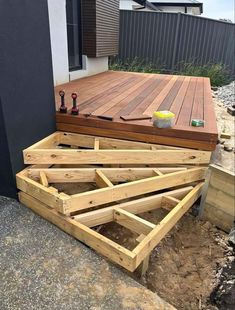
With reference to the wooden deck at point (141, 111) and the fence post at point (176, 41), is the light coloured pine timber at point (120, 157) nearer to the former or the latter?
the wooden deck at point (141, 111)

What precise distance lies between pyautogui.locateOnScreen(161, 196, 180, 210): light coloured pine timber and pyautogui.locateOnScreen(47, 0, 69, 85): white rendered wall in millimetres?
3248

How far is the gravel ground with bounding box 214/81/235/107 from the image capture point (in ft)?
24.2

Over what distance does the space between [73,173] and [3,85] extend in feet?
3.18

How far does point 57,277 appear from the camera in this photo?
65.1 inches

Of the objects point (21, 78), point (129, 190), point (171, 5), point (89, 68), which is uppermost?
point (171, 5)

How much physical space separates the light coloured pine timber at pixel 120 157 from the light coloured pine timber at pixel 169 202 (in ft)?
1.45

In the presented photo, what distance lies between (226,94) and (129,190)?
6.88m

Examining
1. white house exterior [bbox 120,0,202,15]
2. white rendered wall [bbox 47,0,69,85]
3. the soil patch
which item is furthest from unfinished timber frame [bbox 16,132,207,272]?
white house exterior [bbox 120,0,202,15]

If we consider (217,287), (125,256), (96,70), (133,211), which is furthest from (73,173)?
(96,70)

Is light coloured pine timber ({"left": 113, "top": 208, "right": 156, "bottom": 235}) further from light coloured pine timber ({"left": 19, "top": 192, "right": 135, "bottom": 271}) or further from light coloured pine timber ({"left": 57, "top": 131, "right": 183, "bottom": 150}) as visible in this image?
light coloured pine timber ({"left": 57, "top": 131, "right": 183, "bottom": 150})

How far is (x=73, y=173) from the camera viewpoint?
2.45 m

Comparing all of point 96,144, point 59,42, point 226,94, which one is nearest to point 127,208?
point 96,144

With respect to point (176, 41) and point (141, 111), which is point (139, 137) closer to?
point (141, 111)

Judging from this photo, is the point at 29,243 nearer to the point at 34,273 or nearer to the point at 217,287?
the point at 34,273
